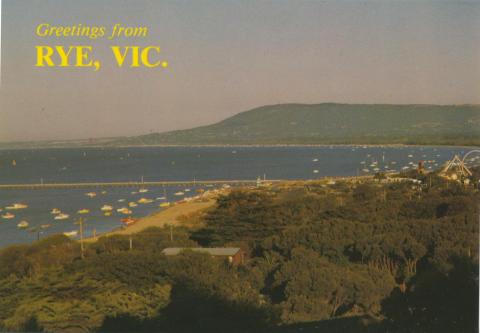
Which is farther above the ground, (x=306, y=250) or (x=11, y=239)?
(x=306, y=250)

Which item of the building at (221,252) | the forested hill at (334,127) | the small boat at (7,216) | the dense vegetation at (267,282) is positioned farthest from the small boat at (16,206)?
the building at (221,252)

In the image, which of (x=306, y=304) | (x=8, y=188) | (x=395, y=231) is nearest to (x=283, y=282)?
(x=306, y=304)

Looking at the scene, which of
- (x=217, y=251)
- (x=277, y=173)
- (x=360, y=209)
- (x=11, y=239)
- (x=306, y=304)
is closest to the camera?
(x=306, y=304)

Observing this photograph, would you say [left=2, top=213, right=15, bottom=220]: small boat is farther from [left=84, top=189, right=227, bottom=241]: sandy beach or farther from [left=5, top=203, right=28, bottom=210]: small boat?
[left=84, top=189, right=227, bottom=241]: sandy beach

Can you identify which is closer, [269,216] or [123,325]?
[123,325]

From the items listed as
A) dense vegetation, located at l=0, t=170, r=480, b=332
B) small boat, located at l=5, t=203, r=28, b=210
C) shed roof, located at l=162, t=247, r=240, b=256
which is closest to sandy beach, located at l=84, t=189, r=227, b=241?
dense vegetation, located at l=0, t=170, r=480, b=332

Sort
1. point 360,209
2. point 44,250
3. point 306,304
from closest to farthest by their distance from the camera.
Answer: point 306,304 < point 44,250 < point 360,209

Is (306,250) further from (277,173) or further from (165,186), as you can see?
(277,173)
